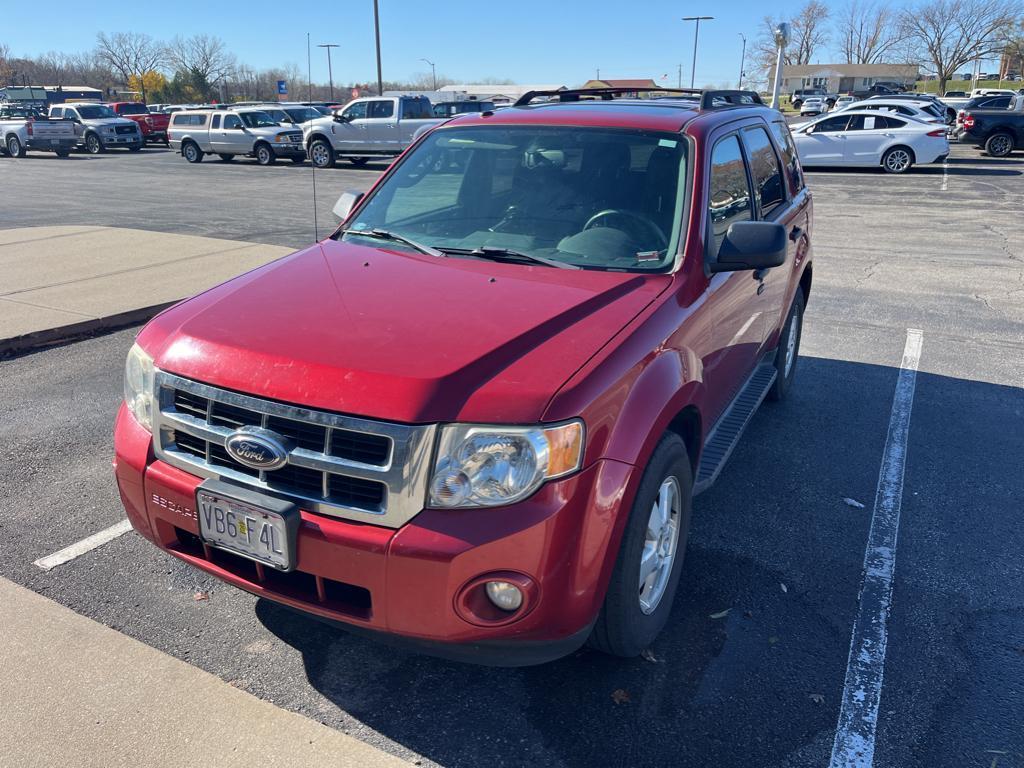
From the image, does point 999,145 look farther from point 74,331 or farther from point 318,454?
point 318,454

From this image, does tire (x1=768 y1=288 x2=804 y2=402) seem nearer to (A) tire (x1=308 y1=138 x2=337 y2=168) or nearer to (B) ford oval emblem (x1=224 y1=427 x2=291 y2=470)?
(B) ford oval emblem (x1=224 y1=427 x2=291 y2=470)

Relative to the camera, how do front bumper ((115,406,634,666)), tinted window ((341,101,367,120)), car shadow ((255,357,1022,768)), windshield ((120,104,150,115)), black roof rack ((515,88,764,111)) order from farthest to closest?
windshield ((120,104,150,115)) → tinted window ((341,101,367,120)) → black roof rack ((515,88,764,111)) → car shadow ((255,357,1022,768)) → front bumper ((115,406,634,666))

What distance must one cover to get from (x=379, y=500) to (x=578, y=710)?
3.40ft

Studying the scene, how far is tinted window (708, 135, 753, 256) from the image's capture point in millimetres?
3689

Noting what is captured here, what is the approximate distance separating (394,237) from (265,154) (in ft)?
80.3

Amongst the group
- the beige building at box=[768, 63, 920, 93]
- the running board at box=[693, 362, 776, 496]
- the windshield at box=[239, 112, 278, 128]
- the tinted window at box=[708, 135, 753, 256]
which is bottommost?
the running board at box=[693, 362, 776, 496]

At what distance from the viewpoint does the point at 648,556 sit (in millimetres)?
2918

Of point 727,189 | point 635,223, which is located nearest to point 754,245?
point 635,223

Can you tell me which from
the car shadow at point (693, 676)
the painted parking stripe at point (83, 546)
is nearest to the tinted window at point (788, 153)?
the car shadow at point (693, 676)

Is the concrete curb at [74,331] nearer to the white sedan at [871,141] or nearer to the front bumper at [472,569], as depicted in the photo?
the front bumper at [472,569]

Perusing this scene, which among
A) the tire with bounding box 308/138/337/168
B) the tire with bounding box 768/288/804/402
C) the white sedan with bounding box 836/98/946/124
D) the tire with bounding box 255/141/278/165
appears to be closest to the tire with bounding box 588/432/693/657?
the tire with bounding box 768/288/804/402

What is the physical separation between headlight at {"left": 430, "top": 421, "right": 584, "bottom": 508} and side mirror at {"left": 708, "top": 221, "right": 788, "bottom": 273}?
146cm

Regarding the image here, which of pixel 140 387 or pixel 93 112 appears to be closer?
pixel 140 387

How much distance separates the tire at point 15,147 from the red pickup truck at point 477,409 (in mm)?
32119
